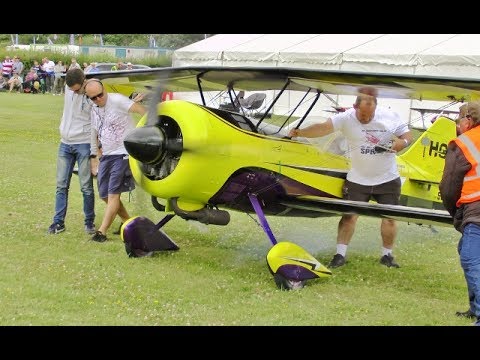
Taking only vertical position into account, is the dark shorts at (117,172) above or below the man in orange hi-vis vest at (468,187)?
below

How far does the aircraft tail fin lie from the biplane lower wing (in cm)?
210

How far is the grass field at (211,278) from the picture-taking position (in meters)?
6.24

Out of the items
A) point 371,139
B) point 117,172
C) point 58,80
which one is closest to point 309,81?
point 371,139

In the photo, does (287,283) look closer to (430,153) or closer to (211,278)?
(211,278)

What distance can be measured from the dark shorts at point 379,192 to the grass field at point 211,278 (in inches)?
31.4

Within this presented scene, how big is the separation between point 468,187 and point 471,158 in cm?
25

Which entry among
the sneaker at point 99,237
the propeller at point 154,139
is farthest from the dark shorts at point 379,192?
the sneaker at point 99,237

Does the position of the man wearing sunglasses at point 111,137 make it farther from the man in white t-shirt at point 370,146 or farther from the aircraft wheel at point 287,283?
the aircraft wheel at point 287,283

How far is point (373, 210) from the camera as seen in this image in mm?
7582

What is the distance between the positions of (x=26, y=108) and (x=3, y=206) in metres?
20.6

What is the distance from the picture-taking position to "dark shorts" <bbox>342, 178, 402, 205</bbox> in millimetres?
8328

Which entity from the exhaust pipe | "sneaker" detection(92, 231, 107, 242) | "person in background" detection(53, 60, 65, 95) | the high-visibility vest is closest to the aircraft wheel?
the exhaust pipe

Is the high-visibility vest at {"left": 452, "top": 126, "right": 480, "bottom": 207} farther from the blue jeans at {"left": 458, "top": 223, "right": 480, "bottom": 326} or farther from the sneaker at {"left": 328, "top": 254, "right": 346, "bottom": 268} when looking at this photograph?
the sneaker at {"left": 328, "top": 254, "right": 346, "bottom": 268}
